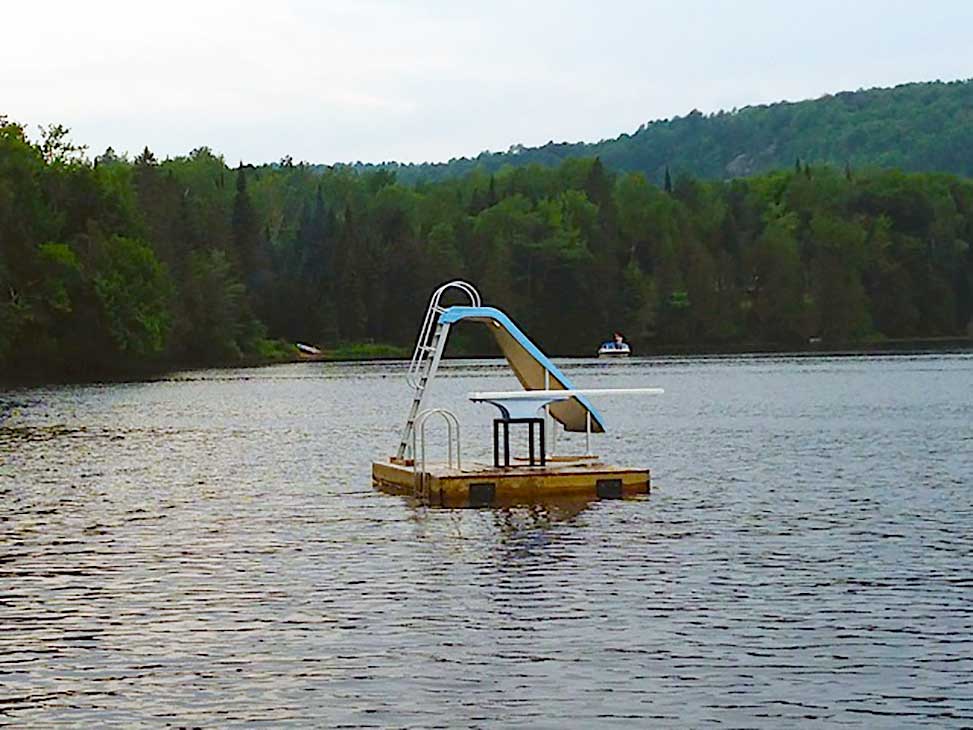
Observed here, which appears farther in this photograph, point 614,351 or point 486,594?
point 614,351

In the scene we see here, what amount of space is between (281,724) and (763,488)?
2268 cm

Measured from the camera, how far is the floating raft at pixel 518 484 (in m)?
34.2

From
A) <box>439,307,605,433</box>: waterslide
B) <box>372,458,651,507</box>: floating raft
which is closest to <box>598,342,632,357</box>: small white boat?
<box>439,307,605,433</box>: waterslide

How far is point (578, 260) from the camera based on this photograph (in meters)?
172

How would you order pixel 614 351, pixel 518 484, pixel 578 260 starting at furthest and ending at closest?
1. pixel 578 260
2. pixel 614 351
3. pixel 518 484

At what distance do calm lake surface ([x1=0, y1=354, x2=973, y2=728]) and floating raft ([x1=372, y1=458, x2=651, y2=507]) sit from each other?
0.93m

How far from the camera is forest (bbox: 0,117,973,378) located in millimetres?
152125

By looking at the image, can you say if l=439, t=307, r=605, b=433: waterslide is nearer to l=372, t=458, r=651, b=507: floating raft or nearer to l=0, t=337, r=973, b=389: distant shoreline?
l=372, t=458, r=651, b=507: floating raft

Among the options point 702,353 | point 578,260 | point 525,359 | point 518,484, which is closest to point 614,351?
point 702,353

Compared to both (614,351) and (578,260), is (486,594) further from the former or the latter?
(578,260)

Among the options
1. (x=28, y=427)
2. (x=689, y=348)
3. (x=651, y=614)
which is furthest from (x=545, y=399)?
(x=689, y=348)

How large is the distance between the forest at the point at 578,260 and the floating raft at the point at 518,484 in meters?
96.7

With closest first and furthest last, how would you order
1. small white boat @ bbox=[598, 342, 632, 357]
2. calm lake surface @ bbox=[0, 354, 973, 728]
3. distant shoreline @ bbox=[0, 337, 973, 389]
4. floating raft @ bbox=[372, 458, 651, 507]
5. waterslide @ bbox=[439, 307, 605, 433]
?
calm lake surface @ bbox=[0, 354, 973, 728] → floating raft @ bbox=[372, 458, 651, 507] → waterslide @ bbox=[439, 307, 605, 433] → distant shoreline @ bbox=[0, 337, 973, 389] → small white boat @ bbox=[598, 342, 632, 357]

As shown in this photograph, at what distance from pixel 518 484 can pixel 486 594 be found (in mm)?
10149
